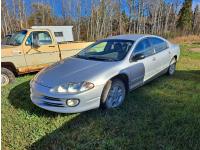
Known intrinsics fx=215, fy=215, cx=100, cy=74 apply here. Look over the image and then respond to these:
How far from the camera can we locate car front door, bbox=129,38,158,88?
15.9 ft

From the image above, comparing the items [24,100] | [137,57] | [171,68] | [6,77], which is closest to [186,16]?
[171,68]

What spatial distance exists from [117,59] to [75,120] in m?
1.63

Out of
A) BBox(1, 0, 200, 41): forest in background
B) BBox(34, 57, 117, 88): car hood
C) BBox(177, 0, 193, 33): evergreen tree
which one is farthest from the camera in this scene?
BBox(177, 0, 193, 33): evergreen tree

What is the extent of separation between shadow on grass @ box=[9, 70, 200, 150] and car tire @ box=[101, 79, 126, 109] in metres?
0.14

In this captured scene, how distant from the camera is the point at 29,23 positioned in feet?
117

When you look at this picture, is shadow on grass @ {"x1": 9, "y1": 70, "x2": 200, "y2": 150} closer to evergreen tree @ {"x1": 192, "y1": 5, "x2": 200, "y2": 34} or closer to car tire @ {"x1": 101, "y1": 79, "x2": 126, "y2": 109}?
car tire @ {"x1": 101, "y1": 79, "x2": 126, "y2": 109}

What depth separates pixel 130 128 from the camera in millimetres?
3646

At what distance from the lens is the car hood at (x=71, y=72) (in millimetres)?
3996

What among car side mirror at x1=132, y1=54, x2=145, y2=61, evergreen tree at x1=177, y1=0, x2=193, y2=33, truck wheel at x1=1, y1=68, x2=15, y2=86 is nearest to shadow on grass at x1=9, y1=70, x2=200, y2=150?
car side mirror at x1=132, y1=54, x2=145, y2=61

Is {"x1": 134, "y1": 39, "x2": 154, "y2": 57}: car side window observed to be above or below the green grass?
above

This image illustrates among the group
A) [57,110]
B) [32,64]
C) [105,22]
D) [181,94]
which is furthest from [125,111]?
[105,22]

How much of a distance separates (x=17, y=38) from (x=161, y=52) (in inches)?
176

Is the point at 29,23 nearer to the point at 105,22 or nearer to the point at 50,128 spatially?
the point at 105,22

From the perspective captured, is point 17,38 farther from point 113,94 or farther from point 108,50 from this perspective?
point 113,94
